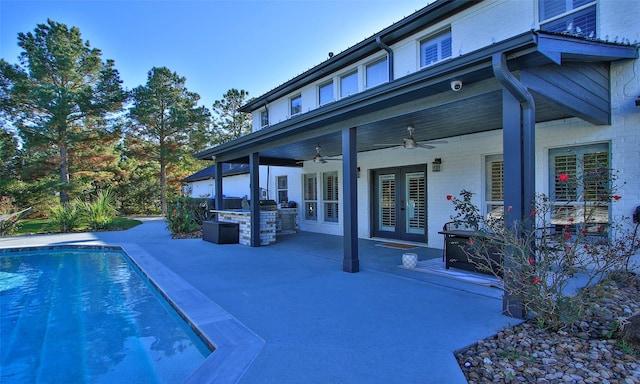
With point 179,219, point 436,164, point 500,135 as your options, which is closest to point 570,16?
point 500,135

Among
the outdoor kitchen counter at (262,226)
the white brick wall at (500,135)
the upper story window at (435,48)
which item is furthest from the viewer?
the outdoor kitchen counter at (262,226)

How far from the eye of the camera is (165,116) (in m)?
22.1

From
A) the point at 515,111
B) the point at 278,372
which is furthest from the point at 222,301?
the point at 515,111

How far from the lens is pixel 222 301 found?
457 centimetres

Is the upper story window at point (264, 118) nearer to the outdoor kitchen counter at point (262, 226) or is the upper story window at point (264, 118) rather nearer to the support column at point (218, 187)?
the support column at point (218, 187)

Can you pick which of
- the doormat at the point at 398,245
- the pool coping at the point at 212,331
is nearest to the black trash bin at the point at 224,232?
the pool coping at the point at 212,331

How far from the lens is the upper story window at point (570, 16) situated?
224 inches

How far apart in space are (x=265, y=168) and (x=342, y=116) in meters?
9.65

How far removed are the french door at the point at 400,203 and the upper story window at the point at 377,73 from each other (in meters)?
2.51

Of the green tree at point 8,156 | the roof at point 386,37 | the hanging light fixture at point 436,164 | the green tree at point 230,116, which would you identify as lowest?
the hanging light fixture at point 436,164

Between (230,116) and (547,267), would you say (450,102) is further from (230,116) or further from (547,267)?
(230,116)

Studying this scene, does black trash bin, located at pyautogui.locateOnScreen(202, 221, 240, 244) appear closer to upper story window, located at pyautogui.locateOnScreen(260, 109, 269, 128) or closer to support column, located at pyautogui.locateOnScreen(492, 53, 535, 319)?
upper story window, located at pyautogui.locateOnScreen(260, 109, 269, 128)

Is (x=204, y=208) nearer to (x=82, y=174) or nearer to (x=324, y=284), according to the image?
(x=82, y=174)

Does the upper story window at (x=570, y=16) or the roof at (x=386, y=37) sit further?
the roof at (x=386, y=37)
